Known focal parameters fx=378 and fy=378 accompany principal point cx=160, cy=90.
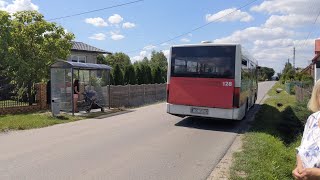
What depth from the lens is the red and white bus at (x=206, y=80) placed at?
40.1 feet

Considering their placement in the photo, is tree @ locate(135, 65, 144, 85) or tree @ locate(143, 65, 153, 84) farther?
tree @ locate(143, 65, 153, 84)

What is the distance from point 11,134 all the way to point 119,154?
4.39 m

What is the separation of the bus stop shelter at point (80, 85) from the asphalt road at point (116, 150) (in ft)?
10.6

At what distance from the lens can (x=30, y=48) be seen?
1912 centimetres

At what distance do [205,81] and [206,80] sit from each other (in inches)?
1.9

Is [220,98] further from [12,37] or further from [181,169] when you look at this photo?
[12,37]

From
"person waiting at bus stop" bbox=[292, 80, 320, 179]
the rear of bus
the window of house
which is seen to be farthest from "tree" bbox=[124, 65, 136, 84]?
"person waiting at bus stop" bbox=[292, 80, 320, 179]

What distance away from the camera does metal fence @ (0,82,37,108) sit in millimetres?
16250

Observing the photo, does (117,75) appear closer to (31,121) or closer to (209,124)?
(31,121)

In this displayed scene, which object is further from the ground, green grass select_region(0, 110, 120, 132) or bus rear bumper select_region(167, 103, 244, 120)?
bus rear bumper select_region(167, 103, 244, 120)

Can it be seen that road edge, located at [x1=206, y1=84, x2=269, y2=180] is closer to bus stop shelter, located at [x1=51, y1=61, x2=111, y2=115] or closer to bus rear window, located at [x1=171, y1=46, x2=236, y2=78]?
bus rear window, located at [x1=171, y1=46, x2=236, y2=78]

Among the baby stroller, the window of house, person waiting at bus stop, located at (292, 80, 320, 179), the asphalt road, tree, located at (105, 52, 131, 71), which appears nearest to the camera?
person waiting at bus stop, located at (292, 80, 320, 179)

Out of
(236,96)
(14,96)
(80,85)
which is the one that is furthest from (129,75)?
(236,96)

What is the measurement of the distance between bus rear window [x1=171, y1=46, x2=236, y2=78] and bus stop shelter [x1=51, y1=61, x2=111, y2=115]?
17.1 feet
